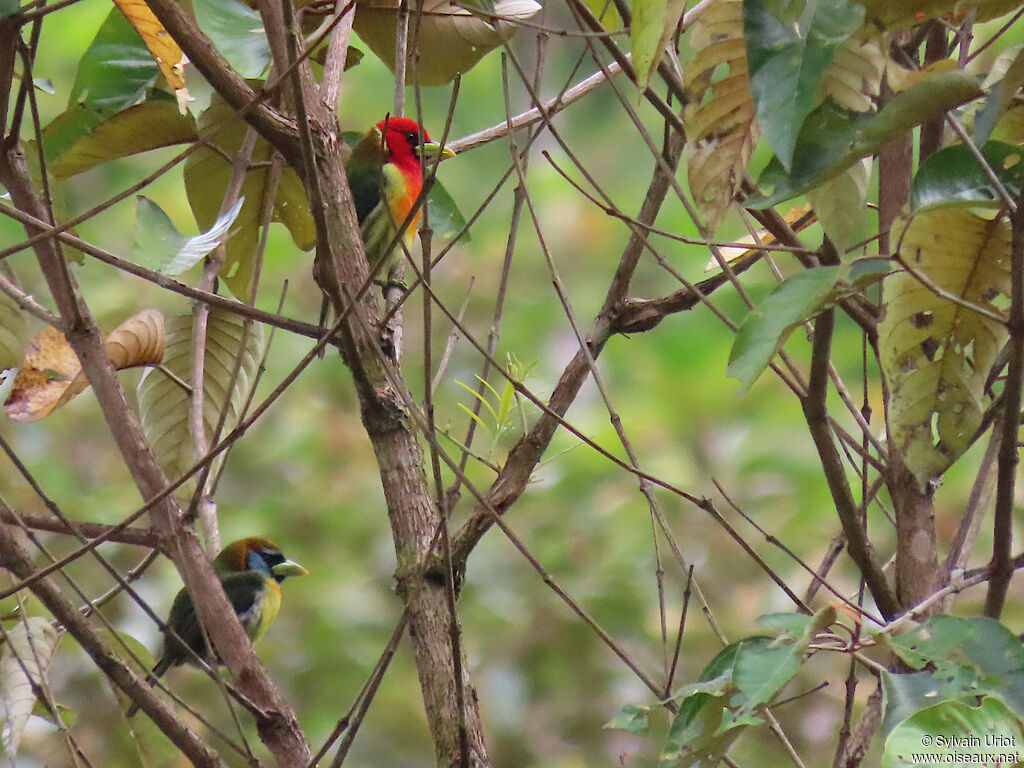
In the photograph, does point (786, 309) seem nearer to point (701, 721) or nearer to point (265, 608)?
point (701, 721)

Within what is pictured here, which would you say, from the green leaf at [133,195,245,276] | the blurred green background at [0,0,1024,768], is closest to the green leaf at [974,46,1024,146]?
the green leaf at [133,195,245,276]

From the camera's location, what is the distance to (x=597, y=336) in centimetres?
139

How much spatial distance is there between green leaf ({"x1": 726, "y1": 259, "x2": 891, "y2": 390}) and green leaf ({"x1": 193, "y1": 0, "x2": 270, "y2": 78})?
3.21ft

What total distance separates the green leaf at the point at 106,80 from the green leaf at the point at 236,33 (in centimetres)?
17

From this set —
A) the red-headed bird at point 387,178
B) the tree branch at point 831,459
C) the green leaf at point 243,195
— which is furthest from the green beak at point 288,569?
the tree branch at point 831,459

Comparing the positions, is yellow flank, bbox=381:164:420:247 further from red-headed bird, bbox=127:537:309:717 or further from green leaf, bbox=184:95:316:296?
green leaf, bbox=184:95:316:296

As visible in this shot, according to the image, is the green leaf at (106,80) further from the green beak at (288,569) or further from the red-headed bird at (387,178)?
the green beak at (288,569)

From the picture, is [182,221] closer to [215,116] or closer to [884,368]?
[215,116]

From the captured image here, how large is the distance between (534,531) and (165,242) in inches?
69.2

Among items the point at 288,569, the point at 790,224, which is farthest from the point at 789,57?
the point at 288,569

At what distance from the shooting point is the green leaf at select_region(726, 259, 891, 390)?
0.76 metres

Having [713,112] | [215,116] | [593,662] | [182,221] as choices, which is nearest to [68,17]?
[182,221]

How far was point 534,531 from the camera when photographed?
115 inches

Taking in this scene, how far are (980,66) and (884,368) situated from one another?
34 centimetres
